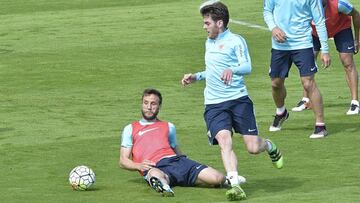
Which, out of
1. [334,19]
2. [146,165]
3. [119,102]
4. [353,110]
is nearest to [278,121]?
[353,110]

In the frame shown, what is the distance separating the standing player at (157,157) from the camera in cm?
1317

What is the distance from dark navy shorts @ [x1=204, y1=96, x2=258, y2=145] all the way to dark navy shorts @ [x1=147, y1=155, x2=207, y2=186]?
0.34m

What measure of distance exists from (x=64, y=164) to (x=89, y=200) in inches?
86.4

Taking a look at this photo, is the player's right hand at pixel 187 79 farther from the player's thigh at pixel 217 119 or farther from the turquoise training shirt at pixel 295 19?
the turquoise training shirt at pixel 295 19

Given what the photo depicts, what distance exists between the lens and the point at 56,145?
16.2 m

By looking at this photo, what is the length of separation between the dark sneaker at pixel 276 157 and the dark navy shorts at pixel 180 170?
84 cm

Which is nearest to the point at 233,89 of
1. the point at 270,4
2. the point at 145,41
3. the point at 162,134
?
the point at 162,134

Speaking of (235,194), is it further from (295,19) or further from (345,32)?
(345,32)

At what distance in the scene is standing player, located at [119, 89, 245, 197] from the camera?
1317 cm

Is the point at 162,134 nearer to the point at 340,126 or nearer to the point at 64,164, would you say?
the point at 64,164

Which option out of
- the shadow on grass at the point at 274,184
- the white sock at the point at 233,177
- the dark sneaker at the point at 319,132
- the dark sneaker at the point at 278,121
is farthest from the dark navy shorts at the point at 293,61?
the white sock at the point at 233,177

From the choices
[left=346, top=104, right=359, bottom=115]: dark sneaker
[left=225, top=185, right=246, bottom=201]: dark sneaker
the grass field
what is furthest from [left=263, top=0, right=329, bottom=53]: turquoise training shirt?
[left=225, top=185, right=246, bottom=201]: dark sneaker

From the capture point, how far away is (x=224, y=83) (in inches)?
518

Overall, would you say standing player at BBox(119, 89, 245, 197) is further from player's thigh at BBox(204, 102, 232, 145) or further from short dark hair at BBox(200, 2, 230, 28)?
short dark hair at BBox(200, 2, 230, 28)
